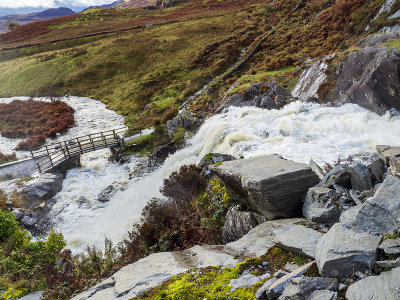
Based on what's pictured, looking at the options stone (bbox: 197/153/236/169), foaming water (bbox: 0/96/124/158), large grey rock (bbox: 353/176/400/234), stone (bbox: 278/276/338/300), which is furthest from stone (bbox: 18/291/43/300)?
foaming water (bbox: 0/96/124/158)

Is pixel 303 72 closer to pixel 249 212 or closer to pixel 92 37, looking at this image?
pixel 249 212

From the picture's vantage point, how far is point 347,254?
3869 millimetres

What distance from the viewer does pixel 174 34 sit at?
60.2 metres

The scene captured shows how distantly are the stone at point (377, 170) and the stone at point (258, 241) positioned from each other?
2964 mm

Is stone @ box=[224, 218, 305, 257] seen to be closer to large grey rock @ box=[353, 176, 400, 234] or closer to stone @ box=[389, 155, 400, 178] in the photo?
large grey rock @ box=[353, 176, 400, 234]

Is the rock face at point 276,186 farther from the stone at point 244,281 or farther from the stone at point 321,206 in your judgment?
the stone at point 244,281

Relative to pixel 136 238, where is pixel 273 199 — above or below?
above

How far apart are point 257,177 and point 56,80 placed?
181ft

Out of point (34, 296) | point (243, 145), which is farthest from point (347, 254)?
point (243, 145)

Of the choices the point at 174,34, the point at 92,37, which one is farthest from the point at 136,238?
the point at 92,37

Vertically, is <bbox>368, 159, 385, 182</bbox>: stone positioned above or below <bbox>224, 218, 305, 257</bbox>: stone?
above

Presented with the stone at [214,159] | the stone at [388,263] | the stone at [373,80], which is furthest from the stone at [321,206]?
the stone at [373,80]

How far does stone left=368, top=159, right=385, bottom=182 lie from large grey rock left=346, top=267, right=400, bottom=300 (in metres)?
5.16

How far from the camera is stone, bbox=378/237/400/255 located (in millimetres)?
3694
